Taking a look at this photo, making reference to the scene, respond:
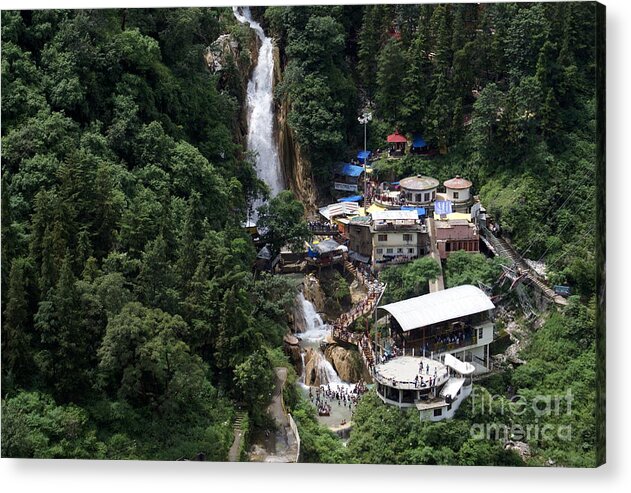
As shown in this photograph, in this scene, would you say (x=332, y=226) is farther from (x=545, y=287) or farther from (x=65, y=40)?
(x=65, y=40)

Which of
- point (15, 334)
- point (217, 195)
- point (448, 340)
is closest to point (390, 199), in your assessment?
point (217, 195)

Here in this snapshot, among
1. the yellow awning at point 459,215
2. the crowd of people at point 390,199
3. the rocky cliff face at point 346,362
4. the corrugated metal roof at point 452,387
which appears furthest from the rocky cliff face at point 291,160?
the corrugated metal roof at point 452,387

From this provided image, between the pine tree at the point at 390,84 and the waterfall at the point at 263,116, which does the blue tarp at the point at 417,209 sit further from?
the waterfall at the point at 263,116

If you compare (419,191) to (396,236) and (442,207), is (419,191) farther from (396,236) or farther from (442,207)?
(396,236)

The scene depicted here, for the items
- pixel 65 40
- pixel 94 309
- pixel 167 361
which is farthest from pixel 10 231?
pixel 65 40

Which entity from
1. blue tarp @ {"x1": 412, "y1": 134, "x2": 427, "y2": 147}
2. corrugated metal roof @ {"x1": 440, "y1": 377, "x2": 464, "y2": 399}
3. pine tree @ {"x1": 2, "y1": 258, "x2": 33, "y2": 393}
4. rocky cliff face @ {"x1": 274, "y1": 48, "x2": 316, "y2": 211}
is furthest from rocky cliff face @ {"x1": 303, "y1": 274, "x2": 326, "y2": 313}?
pine tree @ {"x1": 2, "y1": 258, "x2": 33, "y2": 393}

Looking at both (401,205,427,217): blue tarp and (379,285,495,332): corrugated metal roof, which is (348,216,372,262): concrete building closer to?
(401,205,427,217): blue tarp
